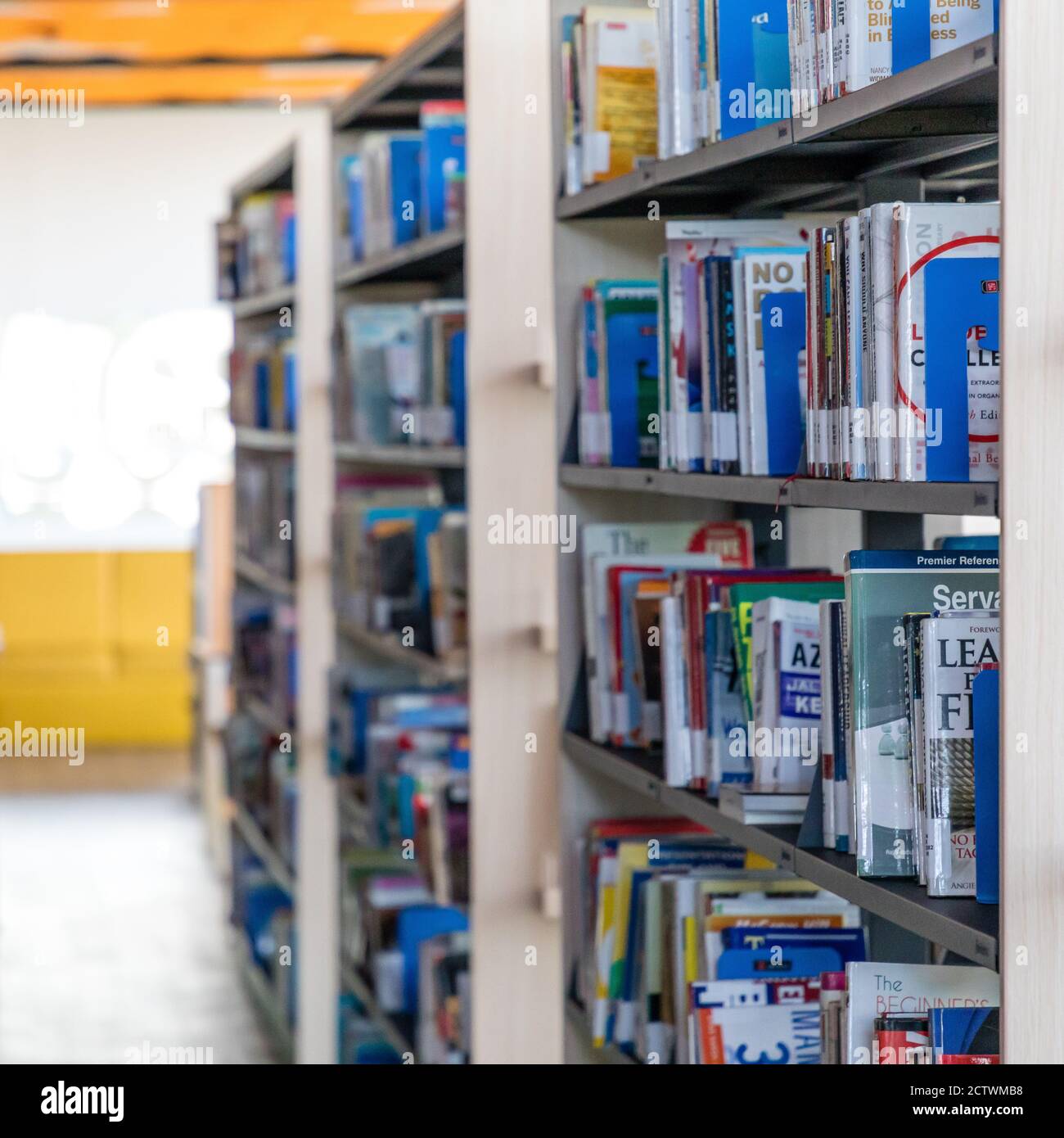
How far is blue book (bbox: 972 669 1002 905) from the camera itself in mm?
1435

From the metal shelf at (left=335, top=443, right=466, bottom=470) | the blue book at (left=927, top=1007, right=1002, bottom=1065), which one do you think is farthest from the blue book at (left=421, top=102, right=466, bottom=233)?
the blue book at (left=927, top=1007, right=1002, bottom=1065)

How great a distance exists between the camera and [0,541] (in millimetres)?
9508

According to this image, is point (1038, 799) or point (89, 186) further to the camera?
point (89, 186)

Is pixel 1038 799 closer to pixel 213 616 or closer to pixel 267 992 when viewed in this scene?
pixel 267 992

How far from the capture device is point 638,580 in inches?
94.0

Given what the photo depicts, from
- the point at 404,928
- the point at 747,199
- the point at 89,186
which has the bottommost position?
the point at 404,928

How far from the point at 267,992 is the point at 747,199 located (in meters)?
3.25

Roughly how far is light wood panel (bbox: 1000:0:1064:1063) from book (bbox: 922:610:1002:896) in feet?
0.56

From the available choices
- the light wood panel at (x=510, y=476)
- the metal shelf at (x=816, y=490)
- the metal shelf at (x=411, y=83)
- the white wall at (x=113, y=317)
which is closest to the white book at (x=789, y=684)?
the metal shelf at (x=816, y=490)

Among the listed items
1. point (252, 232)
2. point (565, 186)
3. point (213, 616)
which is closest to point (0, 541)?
point (213, 616)

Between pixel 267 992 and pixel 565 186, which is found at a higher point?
pixel 565 186

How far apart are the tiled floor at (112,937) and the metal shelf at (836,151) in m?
3.06

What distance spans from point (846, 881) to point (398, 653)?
196cm

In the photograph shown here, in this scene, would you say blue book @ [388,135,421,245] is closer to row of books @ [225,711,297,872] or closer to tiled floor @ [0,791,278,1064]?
row of books @ [225,711,297,872]
